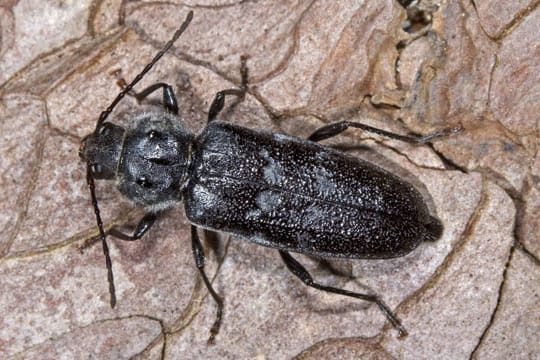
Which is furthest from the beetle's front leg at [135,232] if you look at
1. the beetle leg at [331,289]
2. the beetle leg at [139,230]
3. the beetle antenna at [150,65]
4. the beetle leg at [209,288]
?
the beetle leg at [331,289]

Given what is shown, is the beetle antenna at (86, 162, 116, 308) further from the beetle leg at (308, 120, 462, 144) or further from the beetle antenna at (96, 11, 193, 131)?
the beetle leg at (308, 120, 462, 144)

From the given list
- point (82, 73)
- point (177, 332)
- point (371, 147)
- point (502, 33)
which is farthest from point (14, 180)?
point (502, 33)

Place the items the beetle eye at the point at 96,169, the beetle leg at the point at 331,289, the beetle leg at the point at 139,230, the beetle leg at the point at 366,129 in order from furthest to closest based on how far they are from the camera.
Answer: the beetle eye at the point at 96,169 → the beetle leg at the point at 139,230 → the beetle leg at the point at 366,129 → the beetle leg at the point at 331,289

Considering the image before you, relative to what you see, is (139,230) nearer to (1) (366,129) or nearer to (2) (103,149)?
(2) (103,149)

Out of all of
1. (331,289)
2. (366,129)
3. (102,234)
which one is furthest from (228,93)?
(331,289)

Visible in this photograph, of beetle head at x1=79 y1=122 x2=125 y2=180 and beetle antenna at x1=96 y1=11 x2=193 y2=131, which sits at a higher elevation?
beetle antenna at x1=96 y1=11 x2=193 y2=131

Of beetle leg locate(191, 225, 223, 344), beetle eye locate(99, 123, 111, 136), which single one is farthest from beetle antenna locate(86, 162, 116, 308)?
beetle leg locate(191, 225, 223, 344)

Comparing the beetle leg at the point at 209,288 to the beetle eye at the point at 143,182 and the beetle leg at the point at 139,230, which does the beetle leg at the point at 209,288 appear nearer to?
the beetle leg at the point at 139,230

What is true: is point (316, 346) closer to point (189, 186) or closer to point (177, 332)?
point (177, 332)
